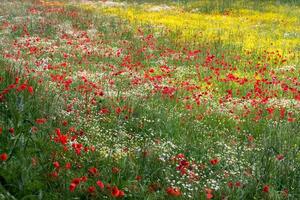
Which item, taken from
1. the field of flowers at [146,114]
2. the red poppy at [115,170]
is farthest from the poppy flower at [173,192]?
the red poppy at [115,170]

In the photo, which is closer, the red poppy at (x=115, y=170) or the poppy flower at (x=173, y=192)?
the poppy flower at (x=173, y=192)

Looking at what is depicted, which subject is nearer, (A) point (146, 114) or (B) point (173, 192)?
(B) point (173, 192)

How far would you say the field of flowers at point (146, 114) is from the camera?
212 inches

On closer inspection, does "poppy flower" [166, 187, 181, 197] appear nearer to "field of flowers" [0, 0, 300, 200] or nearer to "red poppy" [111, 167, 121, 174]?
"field of flowers" [0, 0, 300, 200]

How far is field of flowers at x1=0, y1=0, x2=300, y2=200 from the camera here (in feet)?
17.7

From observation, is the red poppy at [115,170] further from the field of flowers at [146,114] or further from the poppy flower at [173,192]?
the poppy flower at [173,192]

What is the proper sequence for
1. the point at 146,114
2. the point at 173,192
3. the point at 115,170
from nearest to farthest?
1. the point at 173,192
2. the point at 115,170
3. the point at 146,114

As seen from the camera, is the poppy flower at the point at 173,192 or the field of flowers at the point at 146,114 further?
the field of flowers at the point at 146,114

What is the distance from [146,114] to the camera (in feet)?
27.5

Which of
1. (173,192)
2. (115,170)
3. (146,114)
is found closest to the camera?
(173,192)

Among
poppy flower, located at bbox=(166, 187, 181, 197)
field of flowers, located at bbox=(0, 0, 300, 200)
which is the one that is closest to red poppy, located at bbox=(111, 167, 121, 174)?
field of flowers, located at bbox=(0, 0, 300, 200)

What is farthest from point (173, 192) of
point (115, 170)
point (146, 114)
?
point (146, 114)

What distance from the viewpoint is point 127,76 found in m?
11.7

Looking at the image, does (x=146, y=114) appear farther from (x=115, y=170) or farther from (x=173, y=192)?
(x=173, y=192)
